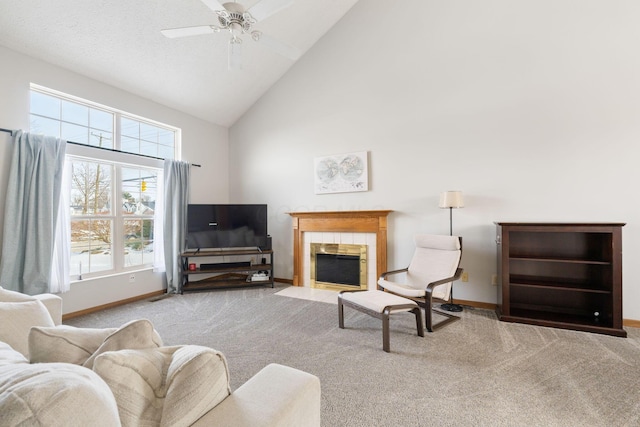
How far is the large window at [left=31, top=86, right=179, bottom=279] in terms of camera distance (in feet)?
11.4

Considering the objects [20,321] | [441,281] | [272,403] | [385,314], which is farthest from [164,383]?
[441,281]

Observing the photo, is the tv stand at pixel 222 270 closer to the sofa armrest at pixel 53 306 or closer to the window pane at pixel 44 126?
the window pane at pixel 44 126

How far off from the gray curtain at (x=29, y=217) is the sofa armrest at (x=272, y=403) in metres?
3.45

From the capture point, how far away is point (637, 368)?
2.18m

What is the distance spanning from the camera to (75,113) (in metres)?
3.57

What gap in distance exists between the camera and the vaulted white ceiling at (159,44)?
2.87 metres

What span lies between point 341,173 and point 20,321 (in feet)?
12.3

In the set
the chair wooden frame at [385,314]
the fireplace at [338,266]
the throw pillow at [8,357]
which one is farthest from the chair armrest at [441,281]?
the throw pillow at [8,357]

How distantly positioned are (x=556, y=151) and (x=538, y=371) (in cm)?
243

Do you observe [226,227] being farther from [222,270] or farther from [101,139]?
[101,139]

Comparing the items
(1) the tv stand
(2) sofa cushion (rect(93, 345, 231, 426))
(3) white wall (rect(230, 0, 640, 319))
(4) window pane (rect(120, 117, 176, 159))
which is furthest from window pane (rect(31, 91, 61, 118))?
(2) sofa cushion (rect(93, 345, 231, 426))

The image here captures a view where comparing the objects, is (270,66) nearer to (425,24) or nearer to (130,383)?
(425,24)

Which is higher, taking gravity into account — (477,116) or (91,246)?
(477,116)

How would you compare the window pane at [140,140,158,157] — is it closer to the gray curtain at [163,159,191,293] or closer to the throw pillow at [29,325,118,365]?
the gray curtain at [163,159,191,293]
